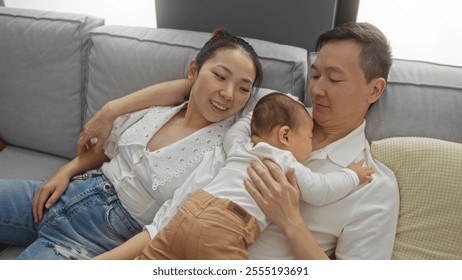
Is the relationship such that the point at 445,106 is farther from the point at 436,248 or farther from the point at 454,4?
the point at 454,4

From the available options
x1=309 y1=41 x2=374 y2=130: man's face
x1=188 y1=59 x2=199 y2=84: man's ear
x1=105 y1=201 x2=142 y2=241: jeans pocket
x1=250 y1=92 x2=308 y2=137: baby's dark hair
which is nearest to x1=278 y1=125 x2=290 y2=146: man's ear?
x1=250 y1=92 x2=308 y2=137: baby's dark hair

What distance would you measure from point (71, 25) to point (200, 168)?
2.83 feet

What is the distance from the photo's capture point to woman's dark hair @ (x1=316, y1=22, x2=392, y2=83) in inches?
44.9

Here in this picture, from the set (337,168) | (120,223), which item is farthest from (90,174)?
(337,168)

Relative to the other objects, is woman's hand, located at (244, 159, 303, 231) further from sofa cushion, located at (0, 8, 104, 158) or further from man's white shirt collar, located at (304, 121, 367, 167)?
sofa cushion, located at (0, 8, 104, 158)

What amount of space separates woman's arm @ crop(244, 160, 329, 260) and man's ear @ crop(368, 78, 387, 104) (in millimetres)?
354

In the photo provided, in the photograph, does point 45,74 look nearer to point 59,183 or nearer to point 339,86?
point 59,183

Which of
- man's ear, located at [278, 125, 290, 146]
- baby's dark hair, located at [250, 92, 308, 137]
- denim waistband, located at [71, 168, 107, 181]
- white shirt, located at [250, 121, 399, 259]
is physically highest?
baby's dark hair, located at [250, 92, 308, 137]

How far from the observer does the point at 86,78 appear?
1608mm

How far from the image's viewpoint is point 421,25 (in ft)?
5.42

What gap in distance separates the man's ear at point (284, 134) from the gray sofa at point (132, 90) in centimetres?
27

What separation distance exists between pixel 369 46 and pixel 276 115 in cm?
33

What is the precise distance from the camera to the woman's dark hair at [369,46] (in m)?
1.14
